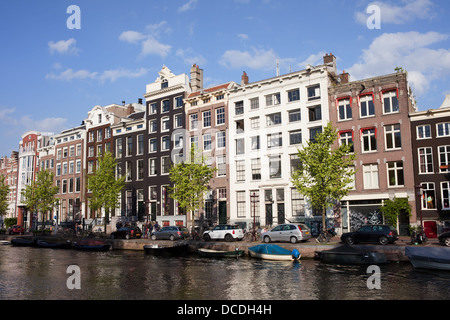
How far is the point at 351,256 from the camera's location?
28.4 m

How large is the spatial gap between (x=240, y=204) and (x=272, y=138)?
932 cm

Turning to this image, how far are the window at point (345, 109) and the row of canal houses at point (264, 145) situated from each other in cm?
11

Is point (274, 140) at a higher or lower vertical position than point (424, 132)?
higher

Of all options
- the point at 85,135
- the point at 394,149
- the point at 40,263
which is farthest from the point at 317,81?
the point at 85,135

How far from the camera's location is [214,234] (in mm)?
40688

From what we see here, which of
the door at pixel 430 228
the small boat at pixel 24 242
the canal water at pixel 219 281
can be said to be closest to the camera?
the canal water at pixel 219 281

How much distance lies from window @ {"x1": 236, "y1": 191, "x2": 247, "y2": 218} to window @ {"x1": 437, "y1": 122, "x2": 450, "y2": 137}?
23.1 m

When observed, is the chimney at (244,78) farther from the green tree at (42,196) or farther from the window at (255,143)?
the green tree at (42,196)

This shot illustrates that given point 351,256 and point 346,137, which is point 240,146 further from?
point 351,256

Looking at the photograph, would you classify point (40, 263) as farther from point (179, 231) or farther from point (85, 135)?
point (85, 135)

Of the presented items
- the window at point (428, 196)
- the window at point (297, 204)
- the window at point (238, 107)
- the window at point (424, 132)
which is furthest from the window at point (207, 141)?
the window at point (428, 196)

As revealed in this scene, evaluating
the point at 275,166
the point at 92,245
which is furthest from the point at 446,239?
the point at 92,245

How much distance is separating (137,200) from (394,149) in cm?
3758

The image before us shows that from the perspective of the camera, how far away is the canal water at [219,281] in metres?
19.6
